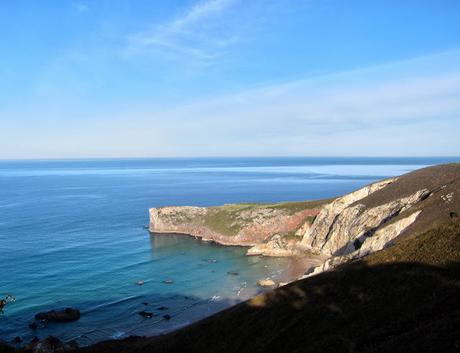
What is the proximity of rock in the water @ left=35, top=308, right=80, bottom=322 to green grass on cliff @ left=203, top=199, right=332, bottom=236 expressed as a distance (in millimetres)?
66072

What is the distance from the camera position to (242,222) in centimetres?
12875

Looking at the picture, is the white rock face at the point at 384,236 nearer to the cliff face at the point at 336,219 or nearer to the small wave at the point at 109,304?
the cliff face at the point at 336,219

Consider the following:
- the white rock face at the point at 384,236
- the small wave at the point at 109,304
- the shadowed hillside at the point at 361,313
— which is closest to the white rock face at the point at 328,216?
the white rock face at the point at 384,236

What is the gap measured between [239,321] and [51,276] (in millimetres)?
60168

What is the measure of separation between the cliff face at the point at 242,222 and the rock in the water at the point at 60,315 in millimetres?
57954

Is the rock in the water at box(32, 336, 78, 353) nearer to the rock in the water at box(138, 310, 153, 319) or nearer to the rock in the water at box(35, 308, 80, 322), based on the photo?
the rock in the water at box(35, 308, 80, 322)

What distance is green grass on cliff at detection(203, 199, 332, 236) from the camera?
417 ft

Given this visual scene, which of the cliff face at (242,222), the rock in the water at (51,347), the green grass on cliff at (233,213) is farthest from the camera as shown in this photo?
the green grass on cliff at (233,213)

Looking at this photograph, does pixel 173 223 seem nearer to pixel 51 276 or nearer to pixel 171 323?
pixel 51 276

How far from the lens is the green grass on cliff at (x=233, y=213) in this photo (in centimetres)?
12700

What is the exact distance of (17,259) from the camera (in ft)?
318

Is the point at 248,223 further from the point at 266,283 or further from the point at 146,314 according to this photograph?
the point at 146,314

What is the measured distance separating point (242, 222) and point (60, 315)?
7195 centimetres

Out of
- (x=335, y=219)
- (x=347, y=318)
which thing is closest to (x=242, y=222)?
(x=335, y=219)
